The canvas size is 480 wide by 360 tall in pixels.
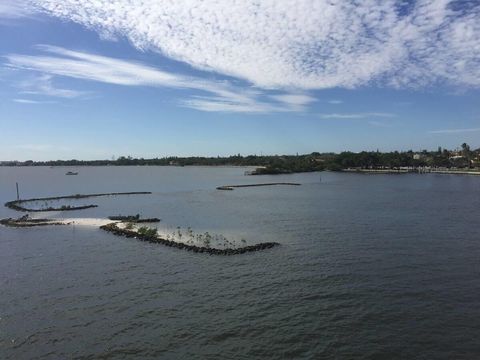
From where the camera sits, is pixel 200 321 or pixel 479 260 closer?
pixel 200 321

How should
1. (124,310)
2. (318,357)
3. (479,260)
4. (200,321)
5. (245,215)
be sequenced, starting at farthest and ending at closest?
(245,215)
(479,260)
(124,310)
(200,321)
(318,357)

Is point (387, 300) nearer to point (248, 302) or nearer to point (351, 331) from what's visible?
point (351, 331)

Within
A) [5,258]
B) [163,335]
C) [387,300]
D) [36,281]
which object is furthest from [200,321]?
[5,258]

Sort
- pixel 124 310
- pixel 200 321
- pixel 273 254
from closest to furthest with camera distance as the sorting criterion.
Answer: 1. pixel 200 321
2. pixel 124 310
3. pixel 273 254

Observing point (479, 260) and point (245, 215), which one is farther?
point (245, 215)

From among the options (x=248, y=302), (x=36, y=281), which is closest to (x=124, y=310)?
(x=248, y=302)

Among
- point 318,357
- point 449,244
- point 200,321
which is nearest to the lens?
point 318,357

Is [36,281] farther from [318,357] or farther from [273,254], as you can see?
[318,357]

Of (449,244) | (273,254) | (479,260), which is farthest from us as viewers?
(449,244)

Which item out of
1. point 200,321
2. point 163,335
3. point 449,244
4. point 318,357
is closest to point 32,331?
point 163,335
